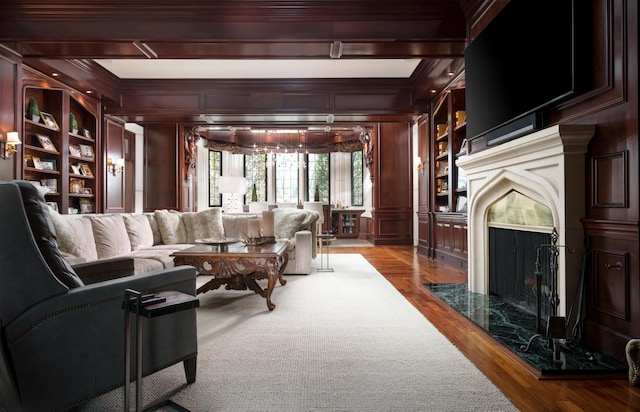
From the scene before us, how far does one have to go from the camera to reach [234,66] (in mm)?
5906

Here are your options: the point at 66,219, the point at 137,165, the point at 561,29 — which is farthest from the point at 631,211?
the point at 137,165

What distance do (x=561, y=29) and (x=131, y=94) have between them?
6.54 metres

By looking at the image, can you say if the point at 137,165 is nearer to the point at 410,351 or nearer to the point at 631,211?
the point at 410,351

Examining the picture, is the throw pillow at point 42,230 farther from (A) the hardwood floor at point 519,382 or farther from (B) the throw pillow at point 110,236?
(B) the throw pillow at point 110,236

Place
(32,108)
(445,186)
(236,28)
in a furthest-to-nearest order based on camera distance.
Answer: (445,186) < (32,108) < (236,28)

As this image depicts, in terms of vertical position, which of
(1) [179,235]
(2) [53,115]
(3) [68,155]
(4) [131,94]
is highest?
(4) [131,94]

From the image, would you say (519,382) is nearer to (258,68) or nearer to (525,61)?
(525,61)

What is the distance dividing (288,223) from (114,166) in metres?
4.21

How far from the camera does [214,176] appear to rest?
37.9 ft

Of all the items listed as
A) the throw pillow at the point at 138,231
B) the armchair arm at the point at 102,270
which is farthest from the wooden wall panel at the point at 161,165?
the armchair arm at the point at 102,270

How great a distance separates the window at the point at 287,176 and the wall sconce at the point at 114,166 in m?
5.25

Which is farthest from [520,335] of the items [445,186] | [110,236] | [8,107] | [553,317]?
[8,107]

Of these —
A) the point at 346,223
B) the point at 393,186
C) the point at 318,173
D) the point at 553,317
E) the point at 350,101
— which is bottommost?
the point at 553,317

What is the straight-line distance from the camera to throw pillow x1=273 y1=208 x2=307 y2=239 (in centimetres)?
536
